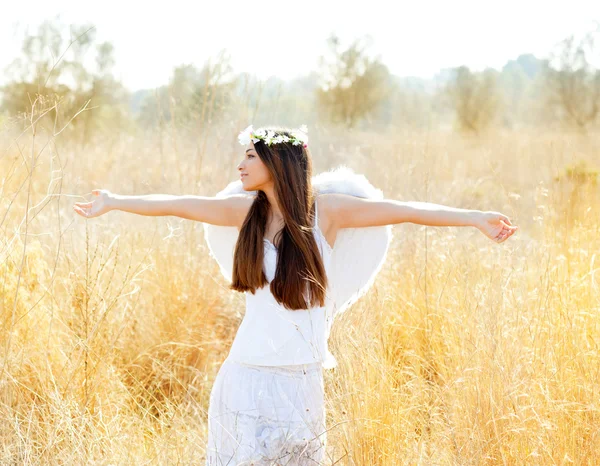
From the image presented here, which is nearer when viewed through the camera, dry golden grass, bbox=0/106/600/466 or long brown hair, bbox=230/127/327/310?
dry golden grass, bbox=0/106/600/466

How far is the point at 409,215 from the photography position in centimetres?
295

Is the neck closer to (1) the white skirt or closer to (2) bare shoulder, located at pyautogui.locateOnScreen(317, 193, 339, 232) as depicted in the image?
(2) bare shoulder, located at pyautogui.locateOnScreen(317, 193, 339, 232)

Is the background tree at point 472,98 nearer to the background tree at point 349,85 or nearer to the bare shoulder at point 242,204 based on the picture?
the background tree at point 349,85

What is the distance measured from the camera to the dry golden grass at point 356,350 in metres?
2.68

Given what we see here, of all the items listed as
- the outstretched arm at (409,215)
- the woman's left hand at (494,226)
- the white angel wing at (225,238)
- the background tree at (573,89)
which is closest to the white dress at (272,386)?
the outstretched arm at (409,215)

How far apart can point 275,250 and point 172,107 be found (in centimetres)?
253

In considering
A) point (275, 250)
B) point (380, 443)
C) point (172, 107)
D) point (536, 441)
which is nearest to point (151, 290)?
point (172, 107)

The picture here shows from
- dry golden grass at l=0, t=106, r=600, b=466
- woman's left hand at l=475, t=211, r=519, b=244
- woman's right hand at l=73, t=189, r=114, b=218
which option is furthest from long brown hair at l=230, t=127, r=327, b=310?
woman's left hand at l=475, t=211, r=519, b=244

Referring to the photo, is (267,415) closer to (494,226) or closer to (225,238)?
(225,238)

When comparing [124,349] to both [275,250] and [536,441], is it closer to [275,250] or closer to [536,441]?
[275,250]

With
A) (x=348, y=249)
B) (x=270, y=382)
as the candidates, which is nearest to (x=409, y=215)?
(x=348, y=249)

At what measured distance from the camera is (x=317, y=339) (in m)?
2.99

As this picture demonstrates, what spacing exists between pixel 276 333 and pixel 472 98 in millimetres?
27127

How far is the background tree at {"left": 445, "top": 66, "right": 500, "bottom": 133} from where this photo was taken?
28.4 meters
